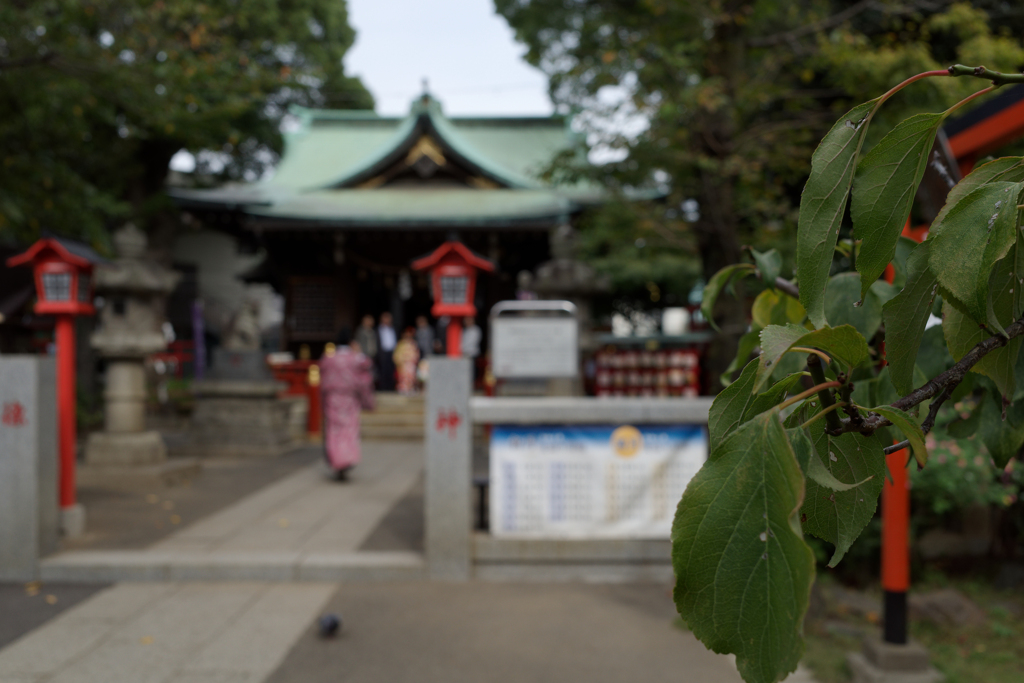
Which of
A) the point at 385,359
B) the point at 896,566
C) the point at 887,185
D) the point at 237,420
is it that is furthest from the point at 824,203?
the point at 385,359

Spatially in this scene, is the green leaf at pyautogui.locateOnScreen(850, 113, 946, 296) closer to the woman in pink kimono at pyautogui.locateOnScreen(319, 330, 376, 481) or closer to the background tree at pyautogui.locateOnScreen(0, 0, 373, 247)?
the woman in pink kimono at pyautogui.locateOnScreen(319, 330, 376, 481)

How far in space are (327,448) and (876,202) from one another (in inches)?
311

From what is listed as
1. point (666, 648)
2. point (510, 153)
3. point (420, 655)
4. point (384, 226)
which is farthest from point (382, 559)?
point (510, 153)

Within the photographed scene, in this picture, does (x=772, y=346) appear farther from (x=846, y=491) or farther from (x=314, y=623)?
(x=314, y=623)

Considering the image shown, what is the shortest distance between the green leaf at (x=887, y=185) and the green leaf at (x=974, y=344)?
0.14m

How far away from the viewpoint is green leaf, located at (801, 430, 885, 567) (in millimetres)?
621

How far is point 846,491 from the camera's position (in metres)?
0.62

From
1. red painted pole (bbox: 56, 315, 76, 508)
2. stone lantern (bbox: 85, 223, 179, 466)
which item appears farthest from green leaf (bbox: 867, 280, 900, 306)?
A: stone lantern (bbox: 85, 223, 179, 466)

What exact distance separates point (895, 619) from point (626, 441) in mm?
1906

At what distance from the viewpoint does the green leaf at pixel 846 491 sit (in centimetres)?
62

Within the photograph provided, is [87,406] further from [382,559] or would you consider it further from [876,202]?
[876,202]

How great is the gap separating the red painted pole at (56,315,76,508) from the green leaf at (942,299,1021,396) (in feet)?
19.4

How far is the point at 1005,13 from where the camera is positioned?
8.59 m

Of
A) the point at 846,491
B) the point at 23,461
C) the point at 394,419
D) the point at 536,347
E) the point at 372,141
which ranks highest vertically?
the point at 372,141
